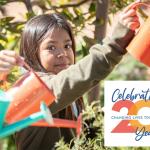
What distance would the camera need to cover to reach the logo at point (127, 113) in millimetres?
1911

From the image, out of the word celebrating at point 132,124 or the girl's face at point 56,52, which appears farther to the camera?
the word celebrating at point 132,124

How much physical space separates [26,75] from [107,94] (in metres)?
0.59

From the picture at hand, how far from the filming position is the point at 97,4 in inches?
108

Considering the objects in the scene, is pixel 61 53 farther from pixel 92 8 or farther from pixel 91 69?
pixel 92 8

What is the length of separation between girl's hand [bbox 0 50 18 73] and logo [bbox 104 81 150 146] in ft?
1.98

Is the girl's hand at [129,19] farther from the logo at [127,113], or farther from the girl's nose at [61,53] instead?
the logo at [127,113]

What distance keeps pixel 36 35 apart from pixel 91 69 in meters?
0.36

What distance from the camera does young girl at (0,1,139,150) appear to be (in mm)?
1462

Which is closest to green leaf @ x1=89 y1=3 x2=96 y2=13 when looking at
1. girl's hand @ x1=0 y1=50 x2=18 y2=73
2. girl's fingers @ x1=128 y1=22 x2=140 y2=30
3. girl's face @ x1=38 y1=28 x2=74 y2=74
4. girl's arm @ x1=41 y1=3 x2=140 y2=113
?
girl's face @ x1=38 y1=28 x2=74 y2=74

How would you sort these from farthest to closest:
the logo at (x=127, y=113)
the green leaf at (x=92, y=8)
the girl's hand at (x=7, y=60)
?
the green leaf at (x=92, y=8) < the logo at (x=127, y=113) < the girl's hand at (x=7, y=60)

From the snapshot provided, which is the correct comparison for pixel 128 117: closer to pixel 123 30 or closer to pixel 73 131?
pixel 73 131

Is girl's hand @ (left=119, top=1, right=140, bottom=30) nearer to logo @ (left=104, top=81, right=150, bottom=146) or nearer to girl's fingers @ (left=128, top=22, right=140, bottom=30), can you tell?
girl's fingers @ (left=128, top=22, right=140, bottom=30)

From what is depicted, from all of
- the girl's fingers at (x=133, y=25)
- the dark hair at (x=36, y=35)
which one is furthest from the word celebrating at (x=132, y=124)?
the girl's fingers at (x=133, y=25)

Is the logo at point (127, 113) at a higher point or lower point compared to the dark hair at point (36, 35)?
lower
